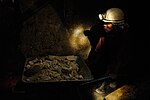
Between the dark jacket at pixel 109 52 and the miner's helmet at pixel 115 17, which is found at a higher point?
the miner's helmet at pixel 115 17

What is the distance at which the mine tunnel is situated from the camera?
5492 mm

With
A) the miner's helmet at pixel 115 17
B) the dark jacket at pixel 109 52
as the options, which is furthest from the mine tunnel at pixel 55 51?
the miner's helmet at pixel 115 17

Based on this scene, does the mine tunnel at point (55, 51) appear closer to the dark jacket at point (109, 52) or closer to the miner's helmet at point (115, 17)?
the dark jacket at point (109, 52)

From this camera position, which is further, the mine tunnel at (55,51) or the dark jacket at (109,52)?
the dark jacket at (109,52)

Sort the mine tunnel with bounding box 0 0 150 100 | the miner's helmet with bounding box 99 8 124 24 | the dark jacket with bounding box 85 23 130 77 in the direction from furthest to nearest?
the miner's helmet with bounding box 99 8 124 24 → the dark jacket with bounding box 85 23 130 77 → the mine tunnel with bounding box 0 0 150 100

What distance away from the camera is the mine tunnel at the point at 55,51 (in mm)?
5492

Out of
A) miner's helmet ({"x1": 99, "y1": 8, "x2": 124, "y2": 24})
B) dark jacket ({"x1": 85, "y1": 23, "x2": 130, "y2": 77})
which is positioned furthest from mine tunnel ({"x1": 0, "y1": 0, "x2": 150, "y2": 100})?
miner's helmet ({"x1": 99, "y1": 8, "x2": 124, "y2": 24})

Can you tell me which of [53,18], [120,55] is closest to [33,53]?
[53,18]

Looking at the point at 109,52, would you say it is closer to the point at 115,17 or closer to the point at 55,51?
the point at 115,17

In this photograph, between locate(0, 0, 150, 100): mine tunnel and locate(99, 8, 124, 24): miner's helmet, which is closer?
locate(0, 0, 150, 100): mine tunnel

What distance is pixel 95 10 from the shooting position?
7562 mm

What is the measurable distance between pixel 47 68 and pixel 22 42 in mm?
2066

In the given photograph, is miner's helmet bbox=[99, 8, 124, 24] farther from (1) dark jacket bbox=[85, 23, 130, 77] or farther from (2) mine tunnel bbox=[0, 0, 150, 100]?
(2) mine tunnel bbox=[0, 0, 150, 100]

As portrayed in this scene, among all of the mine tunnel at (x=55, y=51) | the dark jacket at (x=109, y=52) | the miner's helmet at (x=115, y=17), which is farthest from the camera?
the miner's helmet at (x=115, y=17)
